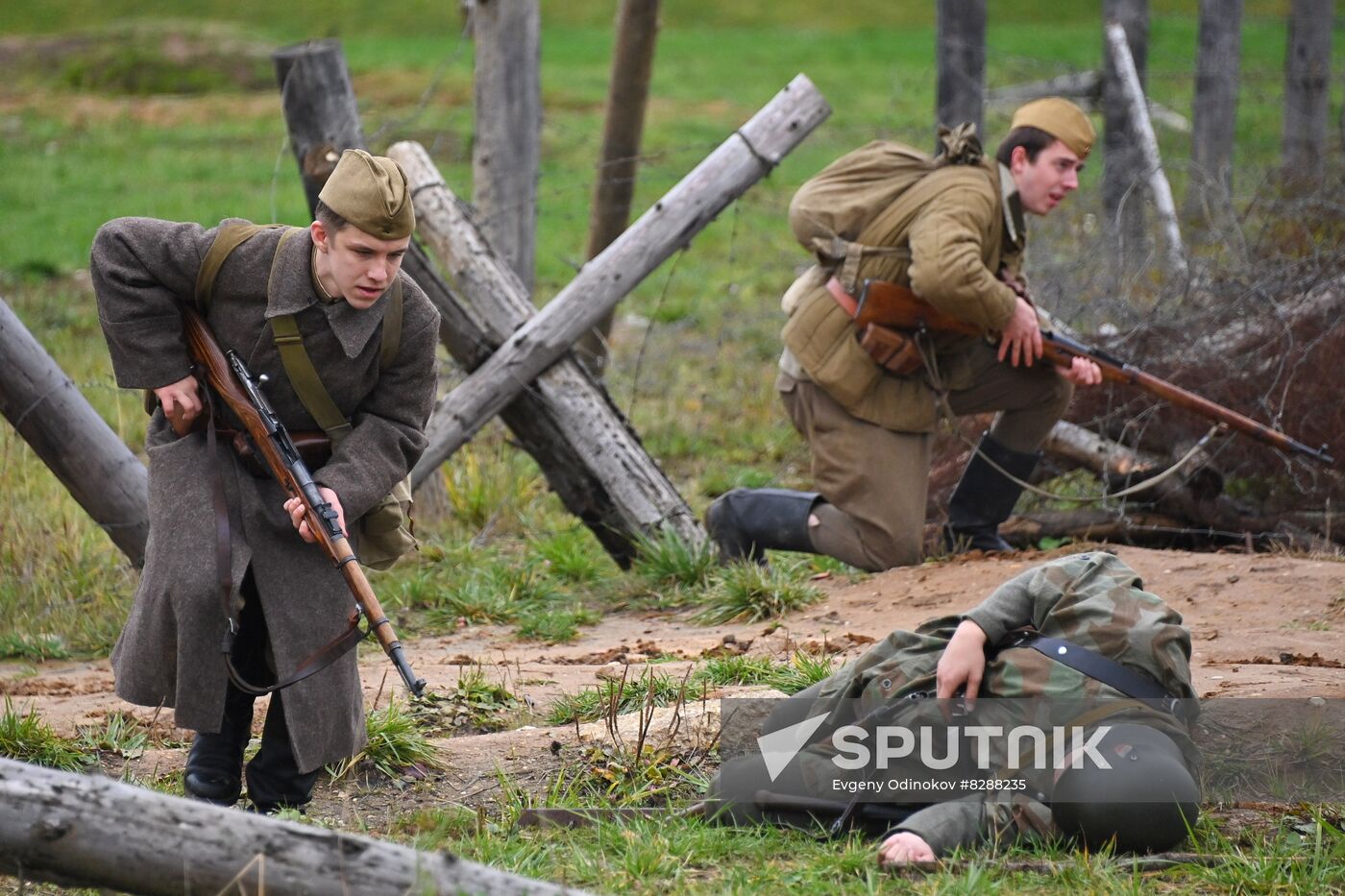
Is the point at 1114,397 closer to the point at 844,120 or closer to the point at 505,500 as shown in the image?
the point at 505,500

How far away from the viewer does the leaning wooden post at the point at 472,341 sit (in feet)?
19.5

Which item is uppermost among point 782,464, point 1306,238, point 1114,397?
point 1306,238

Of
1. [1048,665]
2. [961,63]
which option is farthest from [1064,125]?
[961,63]

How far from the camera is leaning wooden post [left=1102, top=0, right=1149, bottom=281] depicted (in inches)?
360

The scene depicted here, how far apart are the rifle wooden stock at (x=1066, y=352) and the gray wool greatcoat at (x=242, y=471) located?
2.44m

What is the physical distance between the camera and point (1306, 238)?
757 cm

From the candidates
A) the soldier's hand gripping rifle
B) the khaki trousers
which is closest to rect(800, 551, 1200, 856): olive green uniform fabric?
the soldier's hand gripping rifle

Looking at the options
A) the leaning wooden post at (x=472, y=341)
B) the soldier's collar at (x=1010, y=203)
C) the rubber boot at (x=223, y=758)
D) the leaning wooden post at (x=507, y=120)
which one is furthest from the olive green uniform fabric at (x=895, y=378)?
the rubber boot at (x=223, y=758)

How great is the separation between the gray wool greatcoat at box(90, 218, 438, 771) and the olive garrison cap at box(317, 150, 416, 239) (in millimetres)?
213

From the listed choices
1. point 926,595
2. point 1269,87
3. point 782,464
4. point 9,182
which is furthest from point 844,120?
point 926,595

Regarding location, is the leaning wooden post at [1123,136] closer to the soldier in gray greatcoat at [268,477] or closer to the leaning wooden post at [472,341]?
the leaning wooden post at [472,341]

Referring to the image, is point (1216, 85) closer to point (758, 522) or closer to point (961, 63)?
point (961, 63)

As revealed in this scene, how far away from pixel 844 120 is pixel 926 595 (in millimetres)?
13876

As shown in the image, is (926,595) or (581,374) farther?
(581,374)
